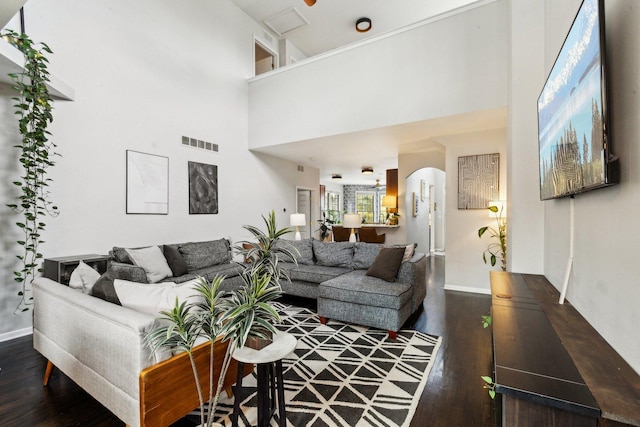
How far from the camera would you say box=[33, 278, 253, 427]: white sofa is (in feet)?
4.39

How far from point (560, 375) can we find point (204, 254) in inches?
171

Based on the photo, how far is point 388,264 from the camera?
3.36m

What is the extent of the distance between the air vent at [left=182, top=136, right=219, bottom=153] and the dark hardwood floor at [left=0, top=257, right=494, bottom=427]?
3.21 m

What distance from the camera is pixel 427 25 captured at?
4012 mm

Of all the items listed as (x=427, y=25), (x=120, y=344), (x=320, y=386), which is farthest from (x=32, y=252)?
(x=427, y=25)

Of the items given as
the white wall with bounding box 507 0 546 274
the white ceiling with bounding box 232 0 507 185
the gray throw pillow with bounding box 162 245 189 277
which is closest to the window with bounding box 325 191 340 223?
the white ceiling with bounding box 232 0 507 185

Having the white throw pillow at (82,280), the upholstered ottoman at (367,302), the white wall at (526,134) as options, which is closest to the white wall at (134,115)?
the white throw pillow at (82,280)

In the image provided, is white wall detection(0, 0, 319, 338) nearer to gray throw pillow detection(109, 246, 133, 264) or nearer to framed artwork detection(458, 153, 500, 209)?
gray throw pillow detection(109, 246, 133, 264)

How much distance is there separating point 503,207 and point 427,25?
2.80 metres

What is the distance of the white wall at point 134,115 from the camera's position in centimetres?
332

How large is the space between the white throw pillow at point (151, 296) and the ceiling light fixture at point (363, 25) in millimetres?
6721

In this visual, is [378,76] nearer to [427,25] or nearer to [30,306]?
[427,25]

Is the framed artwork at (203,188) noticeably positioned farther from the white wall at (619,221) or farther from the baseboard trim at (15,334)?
the white wall at (619,221)

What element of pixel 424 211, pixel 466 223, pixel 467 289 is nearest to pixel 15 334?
pixel 467 289
